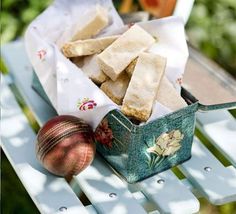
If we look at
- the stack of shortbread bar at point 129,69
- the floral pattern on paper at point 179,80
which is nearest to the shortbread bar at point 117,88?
the stack of shortbread bar at point 129,69

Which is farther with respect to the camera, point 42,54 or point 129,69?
point 42,54

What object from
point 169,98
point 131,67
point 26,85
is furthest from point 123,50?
point 26,85

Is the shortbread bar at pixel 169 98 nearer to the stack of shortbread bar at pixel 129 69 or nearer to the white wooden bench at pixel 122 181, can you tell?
the stack of shortbread bar at pixel 129 69

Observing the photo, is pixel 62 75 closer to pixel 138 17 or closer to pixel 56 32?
pixel 56 32

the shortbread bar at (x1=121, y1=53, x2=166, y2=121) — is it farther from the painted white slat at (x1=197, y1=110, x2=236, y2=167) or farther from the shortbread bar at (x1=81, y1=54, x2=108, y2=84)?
the painted white slat at (x1=197, y1=110, x2=236, y2=167)

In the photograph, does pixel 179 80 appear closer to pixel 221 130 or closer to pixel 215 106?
pixel 215 106

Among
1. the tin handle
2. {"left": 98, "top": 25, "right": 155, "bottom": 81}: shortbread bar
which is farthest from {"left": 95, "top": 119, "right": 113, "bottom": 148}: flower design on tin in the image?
the tin handle
